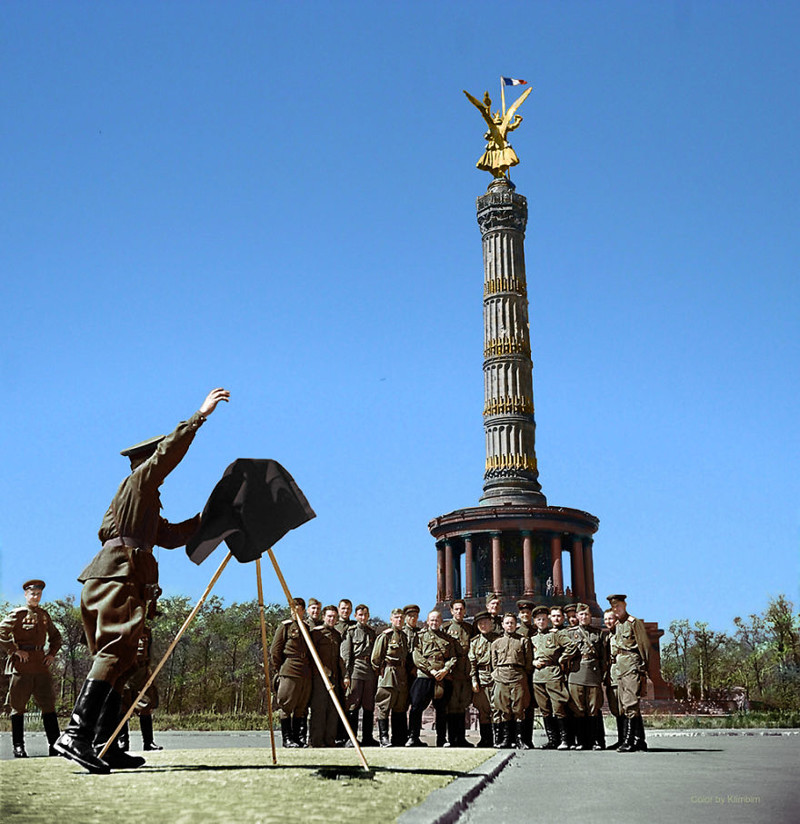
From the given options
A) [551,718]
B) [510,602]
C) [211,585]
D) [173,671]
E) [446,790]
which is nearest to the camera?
[446,790]

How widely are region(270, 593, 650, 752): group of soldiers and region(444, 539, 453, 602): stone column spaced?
87.5 feet

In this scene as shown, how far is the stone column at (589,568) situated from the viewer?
1645 inches

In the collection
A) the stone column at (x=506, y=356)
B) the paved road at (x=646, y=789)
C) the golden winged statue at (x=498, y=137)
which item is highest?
the golden winged statue at (x=498, y=137)

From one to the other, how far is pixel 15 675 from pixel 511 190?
122 ft

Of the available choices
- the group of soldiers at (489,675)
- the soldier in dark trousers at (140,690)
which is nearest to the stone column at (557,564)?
the group of soldiers at (489,675)

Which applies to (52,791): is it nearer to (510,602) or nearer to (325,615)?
(325,615)

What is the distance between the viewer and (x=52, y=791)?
638cm

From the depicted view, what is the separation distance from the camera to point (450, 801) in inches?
247

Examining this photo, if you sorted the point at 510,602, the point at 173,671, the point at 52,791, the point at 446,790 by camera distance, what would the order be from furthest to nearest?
the point at 173,671
the point at 510,602
the point at 446,790
the point at 52,791

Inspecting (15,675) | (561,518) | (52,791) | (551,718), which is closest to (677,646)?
(561,518)

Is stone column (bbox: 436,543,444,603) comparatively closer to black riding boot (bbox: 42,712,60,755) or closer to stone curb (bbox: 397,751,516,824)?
black riding boot (bbox: 42,712,60,755)

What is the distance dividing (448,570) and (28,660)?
103 feet

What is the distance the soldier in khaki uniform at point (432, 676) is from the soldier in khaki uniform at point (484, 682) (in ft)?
2.14

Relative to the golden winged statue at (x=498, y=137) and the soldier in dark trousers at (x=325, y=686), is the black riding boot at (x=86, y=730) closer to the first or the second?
the soldier in dark trousers at (x=325, y=686)
